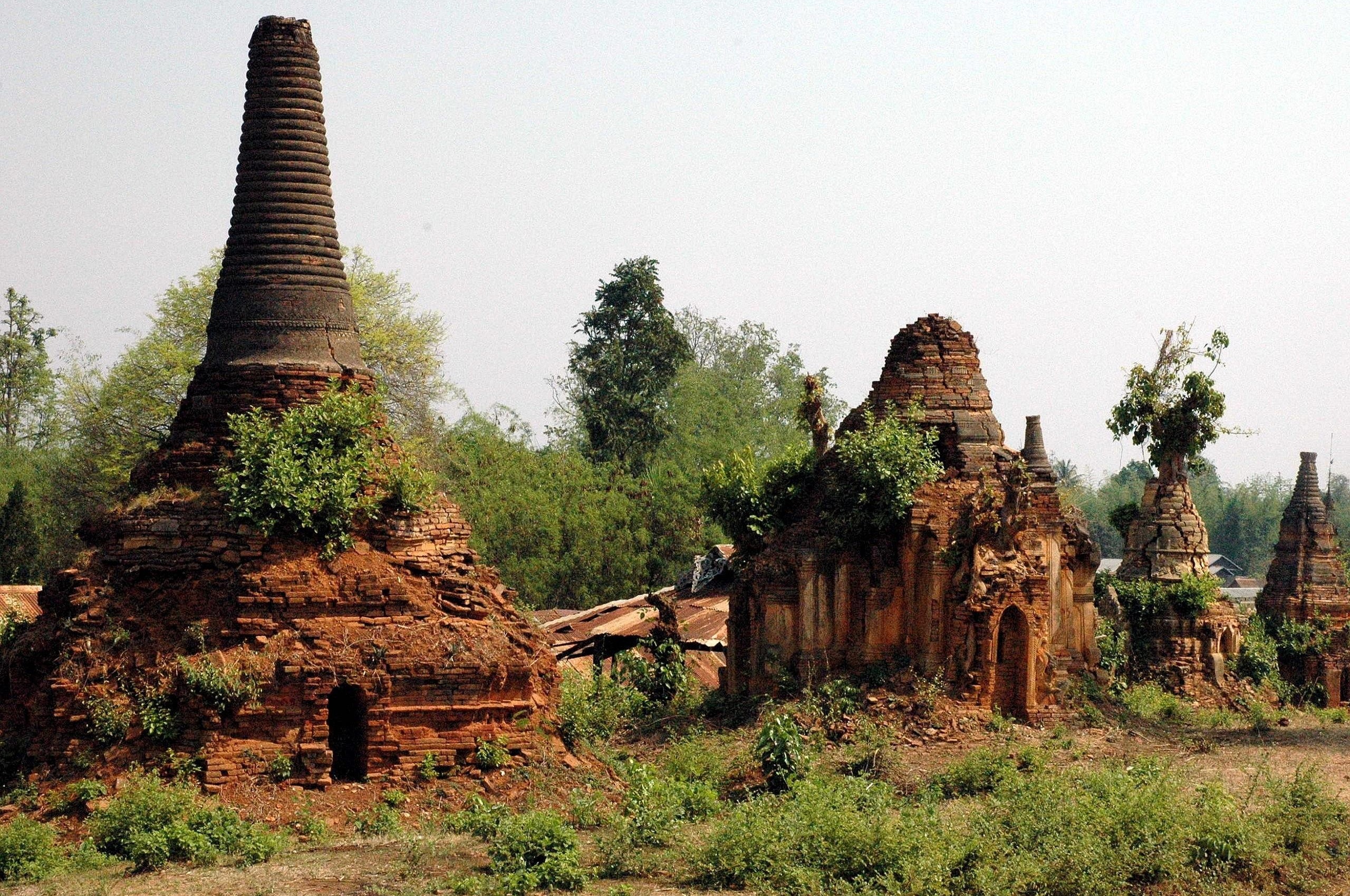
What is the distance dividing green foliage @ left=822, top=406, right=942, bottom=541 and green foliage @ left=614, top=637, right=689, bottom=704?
4.56 meters

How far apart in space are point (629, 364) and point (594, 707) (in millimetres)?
26228

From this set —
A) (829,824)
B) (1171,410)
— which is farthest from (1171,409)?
(829,824)

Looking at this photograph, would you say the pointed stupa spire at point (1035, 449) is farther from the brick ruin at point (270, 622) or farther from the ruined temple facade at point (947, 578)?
the brick ruin at point (270, 622)

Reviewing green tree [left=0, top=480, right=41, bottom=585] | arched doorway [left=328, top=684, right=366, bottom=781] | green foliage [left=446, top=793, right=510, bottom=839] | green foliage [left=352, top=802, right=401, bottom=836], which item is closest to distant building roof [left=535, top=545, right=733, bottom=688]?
arched doorway [left=328, top=684, right=366, bottom=781]

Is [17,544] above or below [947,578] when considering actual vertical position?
above

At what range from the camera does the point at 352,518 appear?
17.0 meters

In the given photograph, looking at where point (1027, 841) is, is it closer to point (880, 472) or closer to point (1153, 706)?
point (880, 472)

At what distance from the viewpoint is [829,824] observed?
14969 millimetres

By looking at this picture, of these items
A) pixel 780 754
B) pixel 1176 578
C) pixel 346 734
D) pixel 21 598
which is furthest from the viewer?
pixel 1176 578

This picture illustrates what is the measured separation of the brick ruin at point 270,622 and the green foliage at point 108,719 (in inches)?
1.0

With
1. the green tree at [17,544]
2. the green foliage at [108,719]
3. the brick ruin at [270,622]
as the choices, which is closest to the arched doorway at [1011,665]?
the brick ruin at [270,622]

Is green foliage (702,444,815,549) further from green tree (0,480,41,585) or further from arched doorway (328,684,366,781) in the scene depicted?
green tree (0,480,41,585)

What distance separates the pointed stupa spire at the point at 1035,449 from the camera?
2616 cm

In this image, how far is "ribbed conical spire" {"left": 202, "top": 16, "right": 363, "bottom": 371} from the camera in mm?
17797
